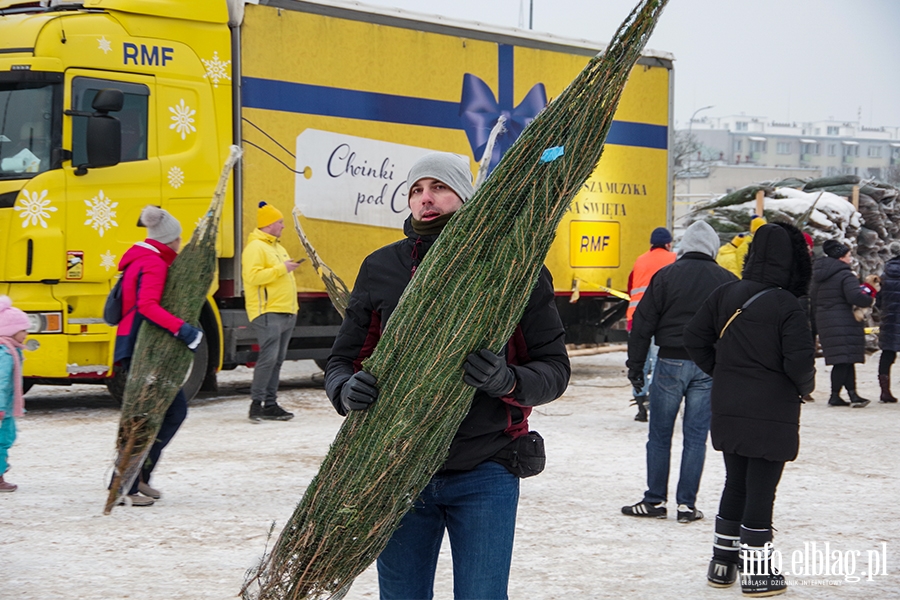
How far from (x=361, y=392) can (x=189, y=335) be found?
12.3 ft

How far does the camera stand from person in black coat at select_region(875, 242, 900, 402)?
11656 millimetres

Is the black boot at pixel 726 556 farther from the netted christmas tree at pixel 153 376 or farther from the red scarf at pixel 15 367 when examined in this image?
the red scarf at pixel 15 367

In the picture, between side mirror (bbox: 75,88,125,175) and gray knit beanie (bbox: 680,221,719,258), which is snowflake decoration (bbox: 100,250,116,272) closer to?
side mirror (bbox: 75,88,125,175)

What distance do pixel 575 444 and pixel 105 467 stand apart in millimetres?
3675

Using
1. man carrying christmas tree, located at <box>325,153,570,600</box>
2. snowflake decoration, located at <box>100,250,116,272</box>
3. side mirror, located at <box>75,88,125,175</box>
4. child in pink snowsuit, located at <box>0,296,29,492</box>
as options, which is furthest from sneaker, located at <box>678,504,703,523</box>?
side mirror, located at <box>75,88,125,175</box>

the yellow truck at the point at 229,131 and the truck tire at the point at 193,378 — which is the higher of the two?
the yellow truck at the point at 229,131

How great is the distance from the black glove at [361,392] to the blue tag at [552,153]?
29.6 inches

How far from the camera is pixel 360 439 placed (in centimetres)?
287

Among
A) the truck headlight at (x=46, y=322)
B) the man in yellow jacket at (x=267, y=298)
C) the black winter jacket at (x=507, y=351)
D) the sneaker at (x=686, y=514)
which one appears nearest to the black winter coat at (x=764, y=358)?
the sneaker at (x=686, y=514)

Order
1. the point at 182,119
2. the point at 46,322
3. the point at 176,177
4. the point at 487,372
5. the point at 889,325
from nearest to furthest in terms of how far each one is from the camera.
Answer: the point at 487,372, the point at 46,322, the point at 176,177, the point at 182,119, the point at 889,325

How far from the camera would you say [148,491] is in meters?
6.38

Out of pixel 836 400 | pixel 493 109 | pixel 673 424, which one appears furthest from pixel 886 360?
pixel 673 424

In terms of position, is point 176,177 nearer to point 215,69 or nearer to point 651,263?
point 215,69

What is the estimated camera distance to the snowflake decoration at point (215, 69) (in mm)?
10219
